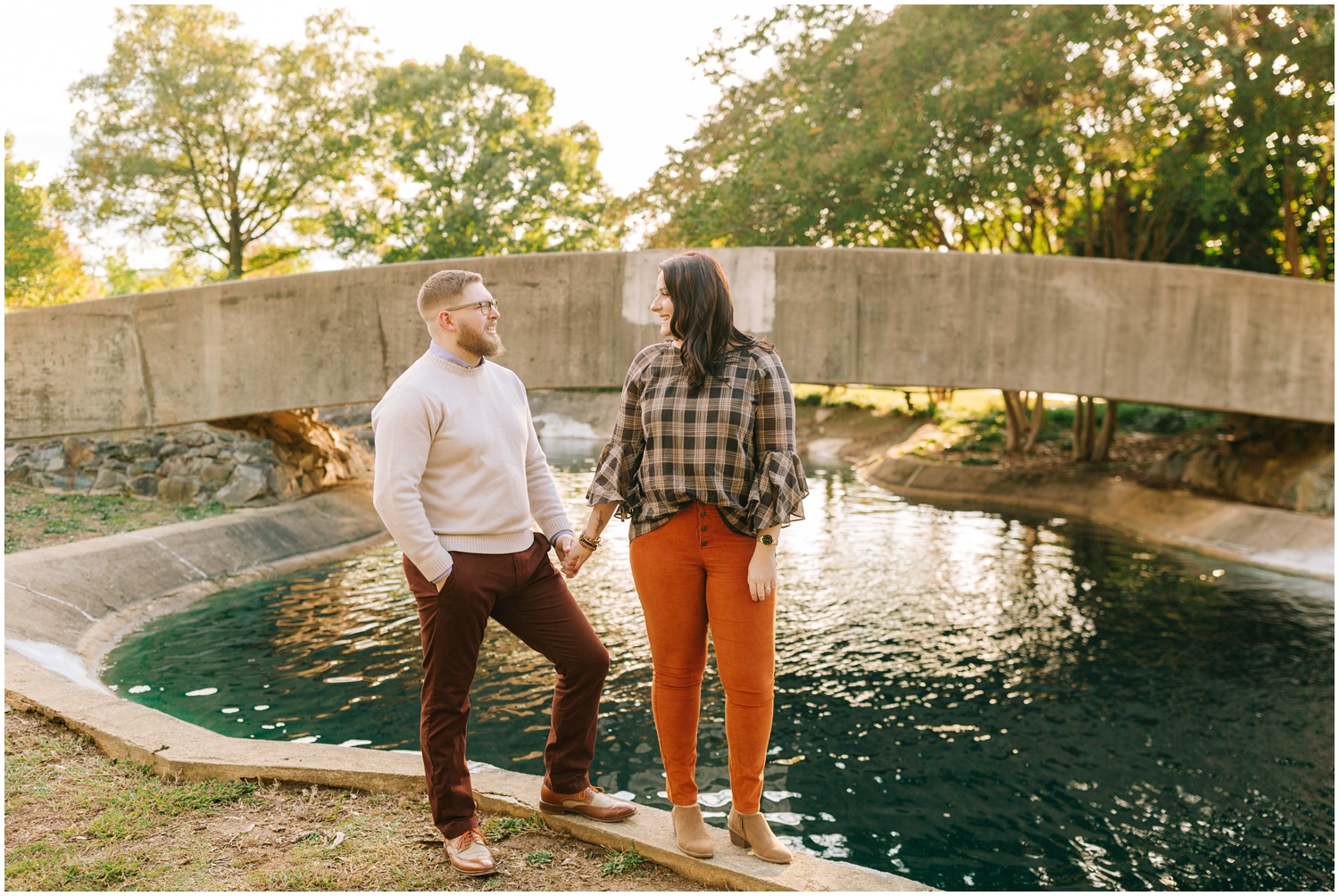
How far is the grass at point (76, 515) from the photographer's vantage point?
32.4 feet

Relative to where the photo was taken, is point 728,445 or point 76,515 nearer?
point 728,445

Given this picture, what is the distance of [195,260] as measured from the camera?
29.9m

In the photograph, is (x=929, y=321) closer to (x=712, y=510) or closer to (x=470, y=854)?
(x=712, y=510)

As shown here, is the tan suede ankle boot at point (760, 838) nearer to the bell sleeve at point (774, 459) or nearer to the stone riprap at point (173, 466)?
the bell sleeve at point (774, 459)

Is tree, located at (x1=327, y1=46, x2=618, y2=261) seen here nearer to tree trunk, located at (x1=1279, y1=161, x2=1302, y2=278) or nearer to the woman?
tree trunk, located at (x1=1279, y1=161, x2=1302, y2=278)

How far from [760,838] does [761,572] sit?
986mm

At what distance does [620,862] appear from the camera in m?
3.46

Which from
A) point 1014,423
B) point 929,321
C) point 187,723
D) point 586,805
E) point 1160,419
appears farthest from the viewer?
point 1014,423

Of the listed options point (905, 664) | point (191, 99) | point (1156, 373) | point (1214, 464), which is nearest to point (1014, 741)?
point (905, 664)

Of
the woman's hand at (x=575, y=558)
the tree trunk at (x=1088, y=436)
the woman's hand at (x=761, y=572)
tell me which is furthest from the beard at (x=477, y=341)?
the tree trunk at (x=1088, y=436)

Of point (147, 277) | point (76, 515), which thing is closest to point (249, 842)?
point (76, 515)

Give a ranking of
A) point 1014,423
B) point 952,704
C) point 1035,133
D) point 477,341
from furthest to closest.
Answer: point 1014,423, point 1035,133, point 952,704, point 477,341

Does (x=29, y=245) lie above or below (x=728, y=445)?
above

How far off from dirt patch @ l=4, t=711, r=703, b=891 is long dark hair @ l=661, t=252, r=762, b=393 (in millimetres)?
1751
